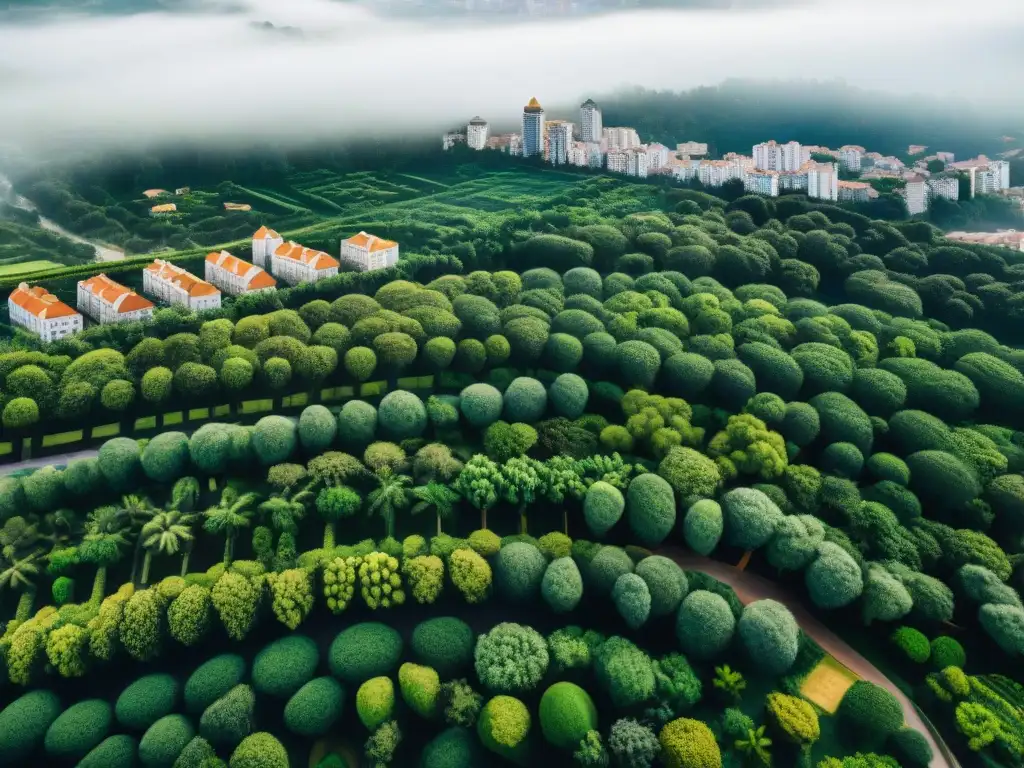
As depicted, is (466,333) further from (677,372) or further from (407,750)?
(407,750)

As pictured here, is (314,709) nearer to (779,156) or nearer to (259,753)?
(259,753)

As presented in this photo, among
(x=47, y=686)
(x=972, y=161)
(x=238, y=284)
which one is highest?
(x=972, y=161)

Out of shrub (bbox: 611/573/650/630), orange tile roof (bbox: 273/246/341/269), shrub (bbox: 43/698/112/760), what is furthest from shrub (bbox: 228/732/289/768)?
orange tile roof (bbox: 273/246/341/269)

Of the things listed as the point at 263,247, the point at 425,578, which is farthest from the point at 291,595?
the point at 263,247

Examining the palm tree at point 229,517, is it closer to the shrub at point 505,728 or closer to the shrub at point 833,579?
the shrub at point 505,728

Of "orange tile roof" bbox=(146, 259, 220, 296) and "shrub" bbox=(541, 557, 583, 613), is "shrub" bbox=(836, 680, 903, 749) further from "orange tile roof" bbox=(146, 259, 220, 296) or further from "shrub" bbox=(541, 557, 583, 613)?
"orange tile roof" bbox=(146, 259, 220, 296)

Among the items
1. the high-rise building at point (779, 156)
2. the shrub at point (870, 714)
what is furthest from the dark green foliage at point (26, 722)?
the high-rise building at point (779, 156)

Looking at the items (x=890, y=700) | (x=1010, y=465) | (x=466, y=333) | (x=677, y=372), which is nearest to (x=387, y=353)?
(x=466, y=333)
